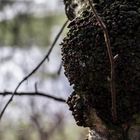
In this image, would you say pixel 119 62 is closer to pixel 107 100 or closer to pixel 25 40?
pixel 107 100

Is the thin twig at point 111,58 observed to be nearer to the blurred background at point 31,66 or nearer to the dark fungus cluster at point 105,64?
the dark fungus cluster at point 105,64

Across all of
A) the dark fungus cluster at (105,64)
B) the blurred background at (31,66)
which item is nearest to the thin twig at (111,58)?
the dark fungus cluster at (105,64)

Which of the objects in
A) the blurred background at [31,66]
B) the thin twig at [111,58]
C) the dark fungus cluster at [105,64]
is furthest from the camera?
the blurred background at [31,66]

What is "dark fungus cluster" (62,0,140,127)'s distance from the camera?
114 cm

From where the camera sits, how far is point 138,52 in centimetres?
114

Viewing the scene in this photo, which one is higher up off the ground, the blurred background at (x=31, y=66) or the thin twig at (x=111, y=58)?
the blurred background at (x=31, y=66)

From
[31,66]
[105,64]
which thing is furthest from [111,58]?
[31,66]

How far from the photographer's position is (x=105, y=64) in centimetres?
114

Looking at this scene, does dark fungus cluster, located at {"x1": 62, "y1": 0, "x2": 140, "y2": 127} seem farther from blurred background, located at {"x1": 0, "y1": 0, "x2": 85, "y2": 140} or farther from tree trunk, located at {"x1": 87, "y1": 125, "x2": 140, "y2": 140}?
blurred background, located at {"x1": 0, "y1": 0, "x2": 85, "y2": 140}

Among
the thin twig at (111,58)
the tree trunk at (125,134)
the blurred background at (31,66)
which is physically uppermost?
the blurred background at (31,66)

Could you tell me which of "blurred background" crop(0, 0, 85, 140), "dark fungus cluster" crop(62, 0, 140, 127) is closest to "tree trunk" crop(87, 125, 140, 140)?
"dark fungus cluster" crop(62, 0, 140, 127)

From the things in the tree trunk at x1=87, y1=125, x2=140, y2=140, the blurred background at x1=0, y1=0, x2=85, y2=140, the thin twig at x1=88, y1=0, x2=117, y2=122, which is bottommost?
the tree trunk at x1=87, y1=125, x2=140, y2=140

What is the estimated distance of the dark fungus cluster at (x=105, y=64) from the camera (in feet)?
3.74

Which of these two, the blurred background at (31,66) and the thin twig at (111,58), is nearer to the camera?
the thin twig at (111,58)
